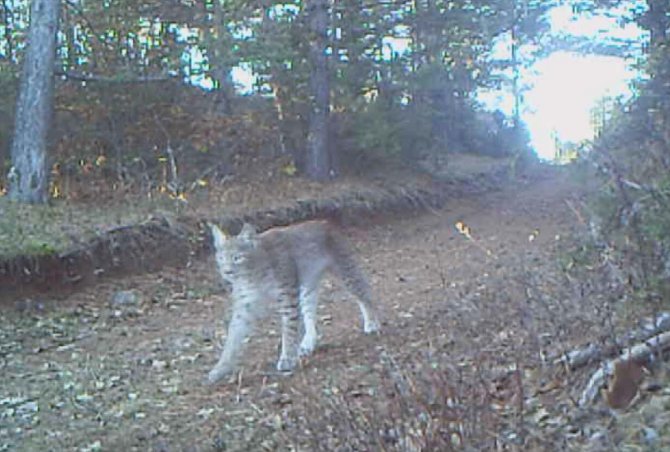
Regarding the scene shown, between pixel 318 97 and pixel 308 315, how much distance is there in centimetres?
1116

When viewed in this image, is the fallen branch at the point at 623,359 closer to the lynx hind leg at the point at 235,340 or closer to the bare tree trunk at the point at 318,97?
the lynx hind leg at the point at 235,340

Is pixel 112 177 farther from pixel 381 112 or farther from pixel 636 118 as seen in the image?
pixel 636 118

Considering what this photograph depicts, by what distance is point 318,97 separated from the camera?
18625 millimetres

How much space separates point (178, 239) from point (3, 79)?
14.2 feet

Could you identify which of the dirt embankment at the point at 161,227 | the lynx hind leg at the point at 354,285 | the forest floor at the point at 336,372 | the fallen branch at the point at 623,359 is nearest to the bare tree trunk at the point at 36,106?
the dirt embankment at the point at 161,227

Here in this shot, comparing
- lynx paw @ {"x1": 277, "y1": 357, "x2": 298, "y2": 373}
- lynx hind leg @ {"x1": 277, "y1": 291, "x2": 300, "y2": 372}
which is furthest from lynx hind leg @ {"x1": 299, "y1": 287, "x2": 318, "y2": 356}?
lynx paw @ {"x1": 277, "y1": 357, "x2": 298, "y2": 373}

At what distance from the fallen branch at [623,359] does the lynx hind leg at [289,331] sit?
2963 millimetres

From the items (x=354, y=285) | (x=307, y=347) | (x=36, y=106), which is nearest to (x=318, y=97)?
(x=36, y=106)

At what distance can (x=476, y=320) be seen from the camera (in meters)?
7.22

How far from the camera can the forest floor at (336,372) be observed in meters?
4.21

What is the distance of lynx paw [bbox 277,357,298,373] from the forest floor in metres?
0.17

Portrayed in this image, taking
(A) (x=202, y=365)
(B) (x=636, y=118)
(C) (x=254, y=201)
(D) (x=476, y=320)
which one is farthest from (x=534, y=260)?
(C) (x=254, y=201)

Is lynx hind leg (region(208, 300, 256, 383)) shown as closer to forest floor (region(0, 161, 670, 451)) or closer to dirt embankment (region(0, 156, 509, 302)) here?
Result: forest floor (region(0, 161, 670, 451))

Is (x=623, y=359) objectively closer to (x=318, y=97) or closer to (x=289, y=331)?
(x=289, y=331)
